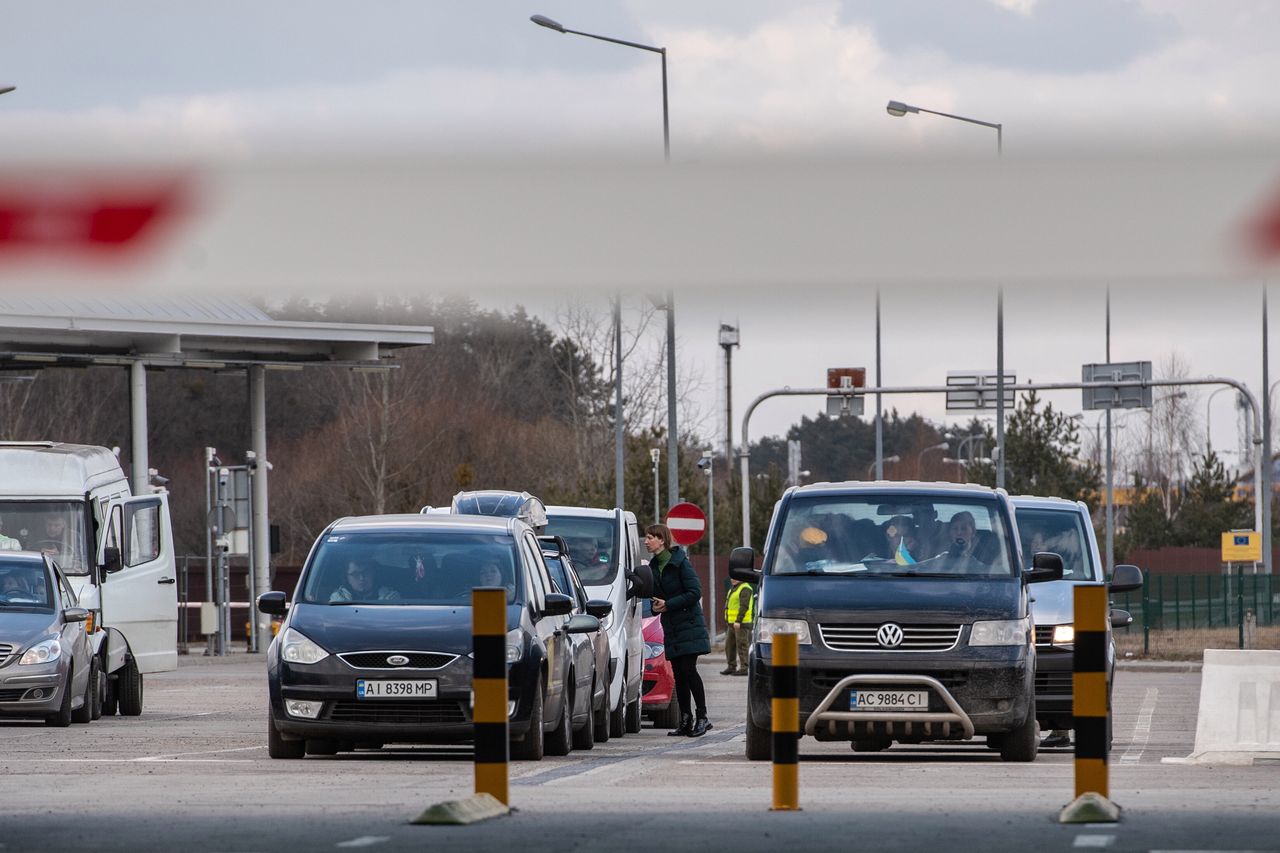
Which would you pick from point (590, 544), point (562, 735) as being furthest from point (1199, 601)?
point (562, 735)

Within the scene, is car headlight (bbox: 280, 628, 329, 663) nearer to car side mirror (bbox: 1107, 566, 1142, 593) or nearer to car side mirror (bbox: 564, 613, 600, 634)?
car side mirror (bbox: 564, 613, 600, 634)

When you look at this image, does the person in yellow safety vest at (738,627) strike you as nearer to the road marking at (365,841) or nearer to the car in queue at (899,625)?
the car in queue at (899,625)

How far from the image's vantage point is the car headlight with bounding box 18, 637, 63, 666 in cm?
1998

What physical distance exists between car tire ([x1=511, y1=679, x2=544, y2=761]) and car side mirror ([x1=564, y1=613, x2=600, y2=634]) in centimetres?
112

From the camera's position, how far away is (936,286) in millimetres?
4500

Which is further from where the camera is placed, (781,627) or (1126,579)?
(1126,579)

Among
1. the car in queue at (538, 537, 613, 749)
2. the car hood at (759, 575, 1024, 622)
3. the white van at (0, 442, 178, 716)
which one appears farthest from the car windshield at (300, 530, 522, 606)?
the white van at (0, 442, 178, 716)

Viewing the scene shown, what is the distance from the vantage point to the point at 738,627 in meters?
35.8

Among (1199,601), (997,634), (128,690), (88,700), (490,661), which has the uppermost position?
(490,661)

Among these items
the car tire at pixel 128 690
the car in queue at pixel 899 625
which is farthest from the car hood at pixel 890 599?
the car tire at pixel 128 690

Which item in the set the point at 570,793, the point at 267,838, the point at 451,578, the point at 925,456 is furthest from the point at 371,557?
the point at 925,456

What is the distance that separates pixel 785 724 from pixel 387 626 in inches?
226

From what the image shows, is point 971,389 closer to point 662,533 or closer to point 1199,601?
point 1199,601

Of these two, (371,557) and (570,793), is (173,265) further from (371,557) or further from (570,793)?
(371,557)
